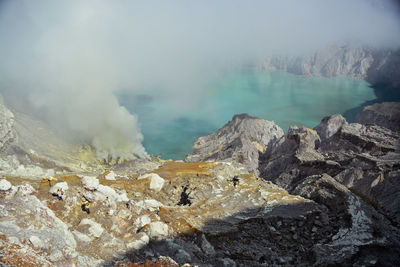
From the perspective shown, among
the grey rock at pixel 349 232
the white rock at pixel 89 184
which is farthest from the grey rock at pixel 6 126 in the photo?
the grey rock at pixel 349 232

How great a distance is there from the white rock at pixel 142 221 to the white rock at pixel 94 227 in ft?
5.04

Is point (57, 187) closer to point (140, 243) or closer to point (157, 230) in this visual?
point (140, 243)

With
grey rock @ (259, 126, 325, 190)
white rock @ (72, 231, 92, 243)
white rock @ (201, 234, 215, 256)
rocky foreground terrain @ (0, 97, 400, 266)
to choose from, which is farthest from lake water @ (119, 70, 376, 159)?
white rock @ (72, 231, 92, 243)

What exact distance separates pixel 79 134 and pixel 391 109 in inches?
3310

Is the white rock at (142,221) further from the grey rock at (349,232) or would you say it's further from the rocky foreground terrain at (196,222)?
the grey rock at (349,232)

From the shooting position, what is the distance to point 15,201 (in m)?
10.3

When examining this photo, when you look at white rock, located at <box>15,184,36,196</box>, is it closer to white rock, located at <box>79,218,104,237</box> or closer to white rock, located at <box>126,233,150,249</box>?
white rock, located at <box>79,218,104,237</box>

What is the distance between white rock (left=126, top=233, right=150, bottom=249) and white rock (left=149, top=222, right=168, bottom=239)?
0.88ft

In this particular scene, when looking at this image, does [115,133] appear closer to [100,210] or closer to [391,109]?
[100,210]

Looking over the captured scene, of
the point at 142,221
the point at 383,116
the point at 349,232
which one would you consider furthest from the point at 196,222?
the point at 383,116

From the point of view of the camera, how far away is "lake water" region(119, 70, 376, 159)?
7956cm

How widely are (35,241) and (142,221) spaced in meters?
4.16

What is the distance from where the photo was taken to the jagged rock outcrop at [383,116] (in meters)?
64.2

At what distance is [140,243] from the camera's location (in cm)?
1064
